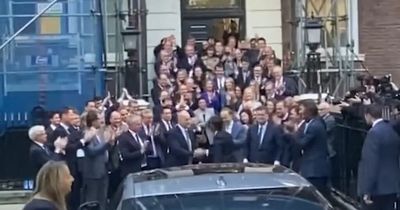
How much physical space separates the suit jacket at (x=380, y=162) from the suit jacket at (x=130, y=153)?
3.71 m

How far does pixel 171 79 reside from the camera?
20203mm

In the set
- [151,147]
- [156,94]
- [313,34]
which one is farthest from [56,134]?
[313,34]

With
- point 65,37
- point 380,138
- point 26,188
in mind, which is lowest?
point 26,188

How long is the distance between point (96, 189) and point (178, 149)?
1301 millimetres

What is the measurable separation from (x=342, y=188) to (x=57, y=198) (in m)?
10.8

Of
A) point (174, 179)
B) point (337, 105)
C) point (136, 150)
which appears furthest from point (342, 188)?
point (174, 179)

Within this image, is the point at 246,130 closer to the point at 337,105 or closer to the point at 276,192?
the point at 337,105

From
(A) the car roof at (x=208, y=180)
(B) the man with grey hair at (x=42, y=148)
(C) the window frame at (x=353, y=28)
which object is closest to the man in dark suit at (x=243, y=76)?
(C) the window frame at (x=353, y=28)

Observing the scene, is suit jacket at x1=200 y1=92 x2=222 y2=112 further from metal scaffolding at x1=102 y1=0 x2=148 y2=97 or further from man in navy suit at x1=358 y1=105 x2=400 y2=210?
man in navy suit at x1=358 y1=105 x2=400 y2=210

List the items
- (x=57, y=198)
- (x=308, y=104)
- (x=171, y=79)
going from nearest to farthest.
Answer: (x=57, y=198) < (x=308, y=104) < (x=171, y=79)

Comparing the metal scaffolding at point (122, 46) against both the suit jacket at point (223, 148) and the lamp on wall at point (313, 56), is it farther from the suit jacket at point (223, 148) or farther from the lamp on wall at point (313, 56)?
the suit jacket at point (223, 148)

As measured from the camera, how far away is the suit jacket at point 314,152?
603 inches

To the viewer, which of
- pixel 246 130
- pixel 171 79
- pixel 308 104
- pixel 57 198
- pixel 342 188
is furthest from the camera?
pixel 171 79

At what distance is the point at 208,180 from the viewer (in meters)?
7.76
